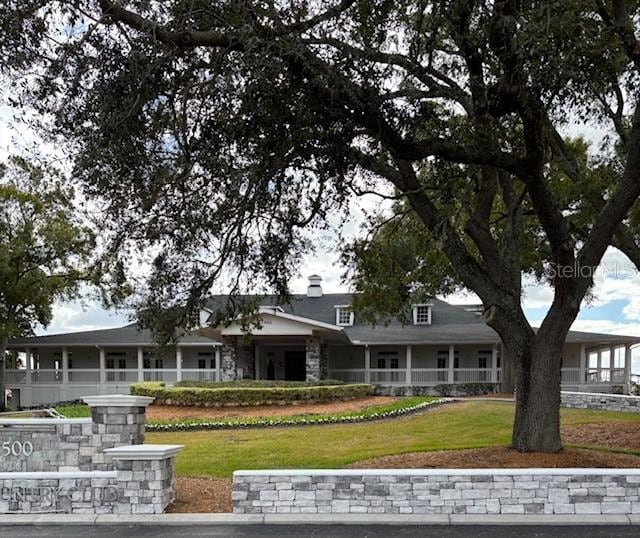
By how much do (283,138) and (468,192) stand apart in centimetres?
591

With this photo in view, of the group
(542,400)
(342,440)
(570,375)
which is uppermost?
(542,400)

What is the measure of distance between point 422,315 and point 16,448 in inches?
923

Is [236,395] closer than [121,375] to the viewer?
Yes

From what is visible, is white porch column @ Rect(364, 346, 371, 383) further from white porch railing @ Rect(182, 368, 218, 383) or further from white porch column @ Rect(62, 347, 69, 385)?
white porch column @ Rect(62, 347, 69, 385)

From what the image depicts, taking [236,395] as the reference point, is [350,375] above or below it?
below

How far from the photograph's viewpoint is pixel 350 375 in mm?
30047

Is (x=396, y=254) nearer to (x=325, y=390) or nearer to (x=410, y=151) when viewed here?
(x=410, y=151)

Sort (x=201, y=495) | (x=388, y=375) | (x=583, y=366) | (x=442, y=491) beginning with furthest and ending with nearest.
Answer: (x=388, y=375) < (x=583, y=366) < (x=201, y=495) < (x=442, y=491)

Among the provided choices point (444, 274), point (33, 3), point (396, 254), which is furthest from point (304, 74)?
point (444, 274)

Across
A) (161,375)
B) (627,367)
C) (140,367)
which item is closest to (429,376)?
(627,367)

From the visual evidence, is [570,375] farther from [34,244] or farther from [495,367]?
[34,244]

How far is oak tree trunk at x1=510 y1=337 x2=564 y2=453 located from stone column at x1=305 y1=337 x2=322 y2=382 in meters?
16.1

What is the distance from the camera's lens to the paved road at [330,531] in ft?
23.2

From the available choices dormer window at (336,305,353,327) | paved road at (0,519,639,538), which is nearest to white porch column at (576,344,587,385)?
dormer window at (336,305,353,327)
